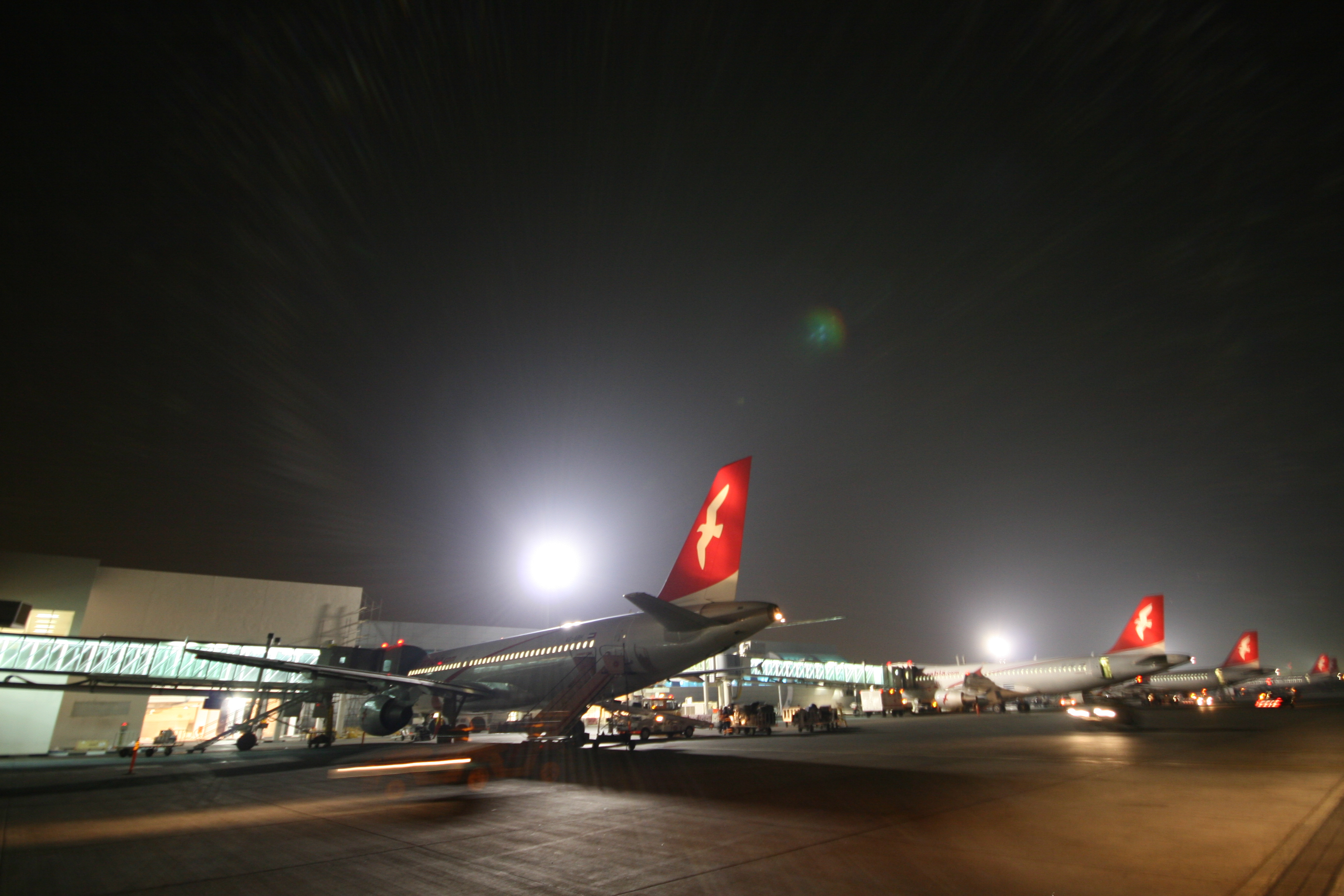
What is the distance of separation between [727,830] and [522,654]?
17.2 m

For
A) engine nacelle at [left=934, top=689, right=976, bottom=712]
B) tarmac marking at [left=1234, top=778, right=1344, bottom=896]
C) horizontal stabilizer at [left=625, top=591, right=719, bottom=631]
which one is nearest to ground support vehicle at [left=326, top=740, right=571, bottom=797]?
horizontal stabilizer at [left=625, top=591, right=719, bottom=631]

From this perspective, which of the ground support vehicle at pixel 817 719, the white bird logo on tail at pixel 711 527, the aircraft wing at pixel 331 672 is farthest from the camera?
the ground support vehicle at pixel 817 719

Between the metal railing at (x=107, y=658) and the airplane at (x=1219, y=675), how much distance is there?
6912 centimetres

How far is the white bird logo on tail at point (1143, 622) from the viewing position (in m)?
48.0

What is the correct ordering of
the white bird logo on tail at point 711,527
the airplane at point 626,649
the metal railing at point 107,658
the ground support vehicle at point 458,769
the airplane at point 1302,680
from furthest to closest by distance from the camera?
1. the airplane at point 1302,680
2. the metal railing at point 107,658
3. the white bird logo on tail at point 711,527
4. the airplane at point 626,649
5. the ground support vehicle at point 458,769

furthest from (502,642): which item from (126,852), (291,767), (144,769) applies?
(126,852)

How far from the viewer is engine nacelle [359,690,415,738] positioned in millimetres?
21109

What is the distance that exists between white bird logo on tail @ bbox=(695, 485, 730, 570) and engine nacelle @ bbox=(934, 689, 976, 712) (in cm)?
5382

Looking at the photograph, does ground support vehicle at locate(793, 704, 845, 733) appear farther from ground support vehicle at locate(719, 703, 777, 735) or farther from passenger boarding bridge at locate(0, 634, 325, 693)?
passenger boarding bridge at locate(0, 634, 325, 693)

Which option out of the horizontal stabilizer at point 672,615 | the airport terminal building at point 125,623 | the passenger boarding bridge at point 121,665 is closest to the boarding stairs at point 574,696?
the horizontal stabilizer at point 672,615

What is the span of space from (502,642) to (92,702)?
21612 millimetres

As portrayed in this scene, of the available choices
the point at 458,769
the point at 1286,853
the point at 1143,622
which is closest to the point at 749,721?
the point at 458,769

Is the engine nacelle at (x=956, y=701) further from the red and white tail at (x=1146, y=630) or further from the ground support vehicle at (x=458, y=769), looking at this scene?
the ground support vehicle at (x=458, y=769)

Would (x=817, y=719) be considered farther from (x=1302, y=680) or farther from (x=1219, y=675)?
(x=1302, y=680)
